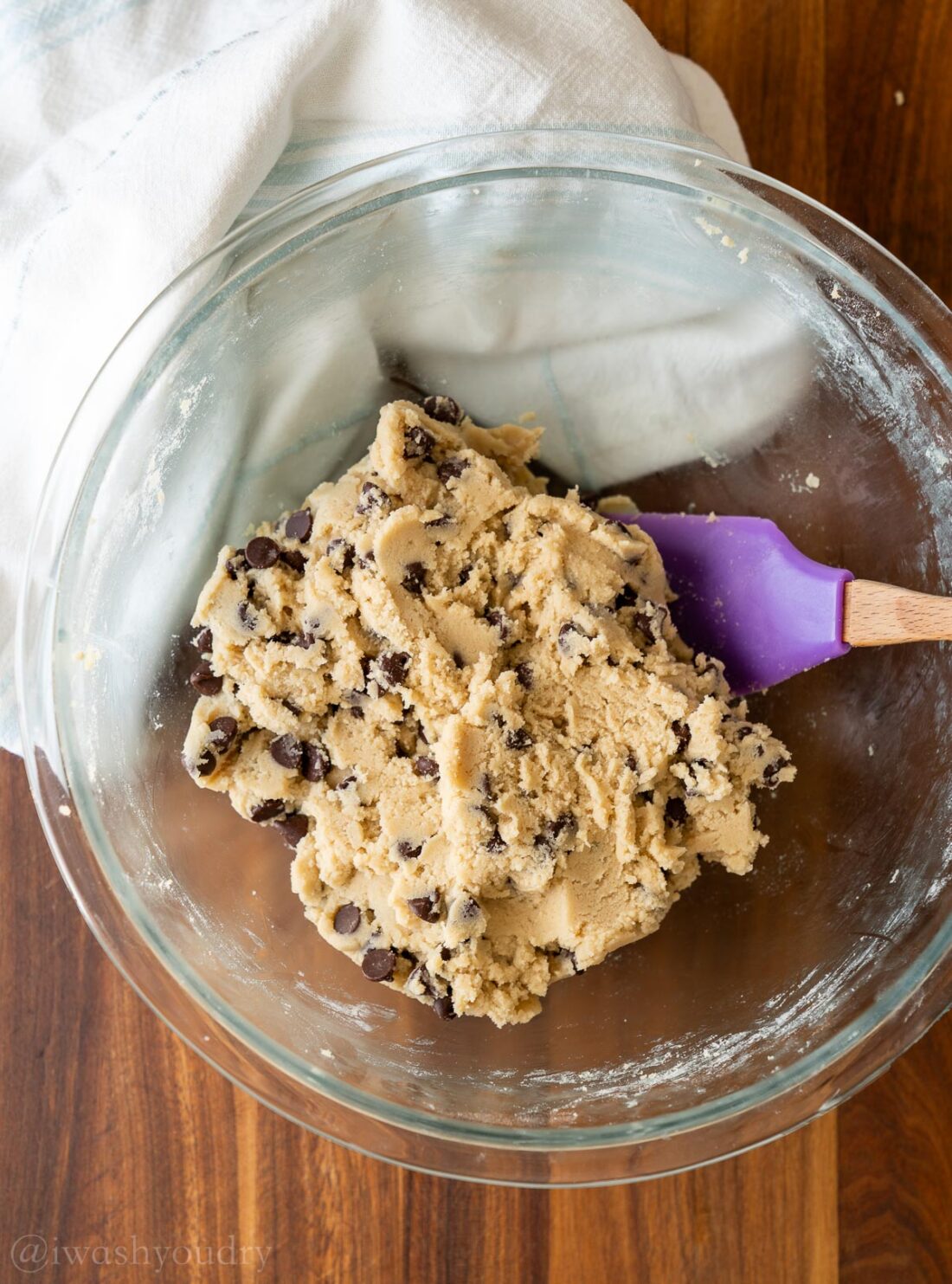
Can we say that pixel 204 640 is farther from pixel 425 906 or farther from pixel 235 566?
pixel 425 906

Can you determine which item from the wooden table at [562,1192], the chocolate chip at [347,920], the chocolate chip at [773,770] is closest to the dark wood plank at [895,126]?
the wooden table at [562,1192]

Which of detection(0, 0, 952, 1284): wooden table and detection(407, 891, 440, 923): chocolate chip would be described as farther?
detection(0, 0, 952, 1284): wooden table

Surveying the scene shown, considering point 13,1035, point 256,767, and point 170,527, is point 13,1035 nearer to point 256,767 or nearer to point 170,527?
point 256,767

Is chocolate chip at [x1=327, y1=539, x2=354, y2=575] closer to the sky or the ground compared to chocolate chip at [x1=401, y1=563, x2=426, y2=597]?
closer to the sky

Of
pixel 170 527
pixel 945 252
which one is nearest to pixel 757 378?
pixel 945 252

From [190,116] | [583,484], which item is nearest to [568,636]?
[583,484]

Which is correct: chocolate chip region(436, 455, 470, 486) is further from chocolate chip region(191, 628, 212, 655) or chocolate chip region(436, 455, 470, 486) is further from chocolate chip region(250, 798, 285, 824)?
chocolate chip region(250, 798, 285, 824)

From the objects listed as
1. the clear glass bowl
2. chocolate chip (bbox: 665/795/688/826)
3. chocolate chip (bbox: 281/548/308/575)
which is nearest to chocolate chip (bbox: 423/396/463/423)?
the clear glass bowl

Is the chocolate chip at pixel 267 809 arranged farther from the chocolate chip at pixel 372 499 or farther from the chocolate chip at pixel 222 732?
the chocolate chip at pixel 372 499
